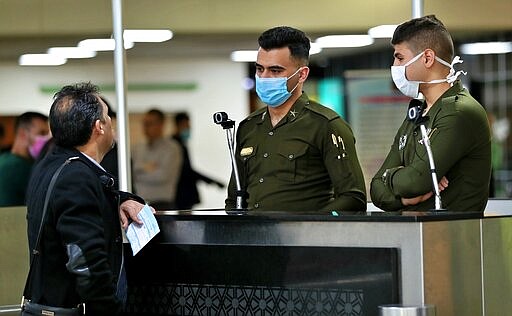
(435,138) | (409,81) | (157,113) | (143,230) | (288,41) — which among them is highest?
(288,41)

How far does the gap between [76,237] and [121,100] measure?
141 inches

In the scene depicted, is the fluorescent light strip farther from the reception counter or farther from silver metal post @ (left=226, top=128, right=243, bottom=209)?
the reception counter

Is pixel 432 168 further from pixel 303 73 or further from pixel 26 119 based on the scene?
pixel 26 119

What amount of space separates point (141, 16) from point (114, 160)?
949 mm

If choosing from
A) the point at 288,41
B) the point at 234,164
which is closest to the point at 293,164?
the point at 234,164

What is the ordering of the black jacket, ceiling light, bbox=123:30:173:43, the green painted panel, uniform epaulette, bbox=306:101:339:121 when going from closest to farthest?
the black jacket
uniform epaulette, bbox=306:101:339:121
the green painted panel
ceiling light, bbox=123:30:173:43

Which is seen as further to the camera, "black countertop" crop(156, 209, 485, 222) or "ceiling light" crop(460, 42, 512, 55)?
"ceiling light" crop(460, 42, 512, 55)

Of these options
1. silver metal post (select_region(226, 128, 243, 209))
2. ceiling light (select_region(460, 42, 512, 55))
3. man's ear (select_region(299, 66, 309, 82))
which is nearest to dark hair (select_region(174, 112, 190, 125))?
ceiling light (select_region(460, 42, 512, 55))

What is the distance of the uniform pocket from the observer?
5.11m

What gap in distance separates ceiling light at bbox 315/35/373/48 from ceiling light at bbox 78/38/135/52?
1.36 meters

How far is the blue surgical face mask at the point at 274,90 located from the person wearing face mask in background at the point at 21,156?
102 inches

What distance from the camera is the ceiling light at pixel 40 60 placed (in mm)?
7465

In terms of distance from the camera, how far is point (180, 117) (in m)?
9.28

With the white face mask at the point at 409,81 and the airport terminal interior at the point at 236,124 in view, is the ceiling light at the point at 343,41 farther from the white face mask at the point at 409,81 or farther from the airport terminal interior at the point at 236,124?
the white face mask at the point at 409,81
